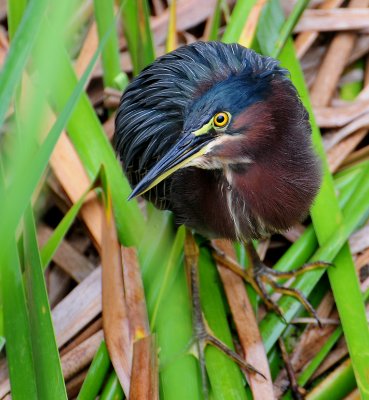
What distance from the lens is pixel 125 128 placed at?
242 centimetres

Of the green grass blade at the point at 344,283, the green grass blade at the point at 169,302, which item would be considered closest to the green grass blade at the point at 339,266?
the green grass blade at the point at 344,283

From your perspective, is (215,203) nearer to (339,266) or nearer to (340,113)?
(339,266)

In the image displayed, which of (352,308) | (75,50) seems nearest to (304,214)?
(352,308)

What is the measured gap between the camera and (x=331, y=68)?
288 centimetres

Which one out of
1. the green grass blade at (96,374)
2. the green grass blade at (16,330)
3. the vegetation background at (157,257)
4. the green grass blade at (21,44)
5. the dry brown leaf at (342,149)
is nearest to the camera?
the green grass blade at (21,44)

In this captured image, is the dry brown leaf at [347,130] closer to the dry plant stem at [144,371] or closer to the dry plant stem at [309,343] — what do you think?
the dry plant stem at [309,343]

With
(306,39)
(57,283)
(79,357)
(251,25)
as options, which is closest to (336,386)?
(79,357)

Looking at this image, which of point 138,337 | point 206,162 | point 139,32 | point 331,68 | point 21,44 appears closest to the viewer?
point 21,44

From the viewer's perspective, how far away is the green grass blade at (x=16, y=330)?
1708 millimetres

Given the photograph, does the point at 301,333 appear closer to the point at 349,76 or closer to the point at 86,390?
the point at 86,390

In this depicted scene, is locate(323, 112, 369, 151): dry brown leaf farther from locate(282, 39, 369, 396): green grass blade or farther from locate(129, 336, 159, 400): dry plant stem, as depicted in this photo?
locate(129, 336, 159, 400): dry plant stem

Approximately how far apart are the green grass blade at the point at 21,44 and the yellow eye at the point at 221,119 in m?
0.54

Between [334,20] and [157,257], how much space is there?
4.05 feet

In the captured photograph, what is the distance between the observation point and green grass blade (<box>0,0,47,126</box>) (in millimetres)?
1295
